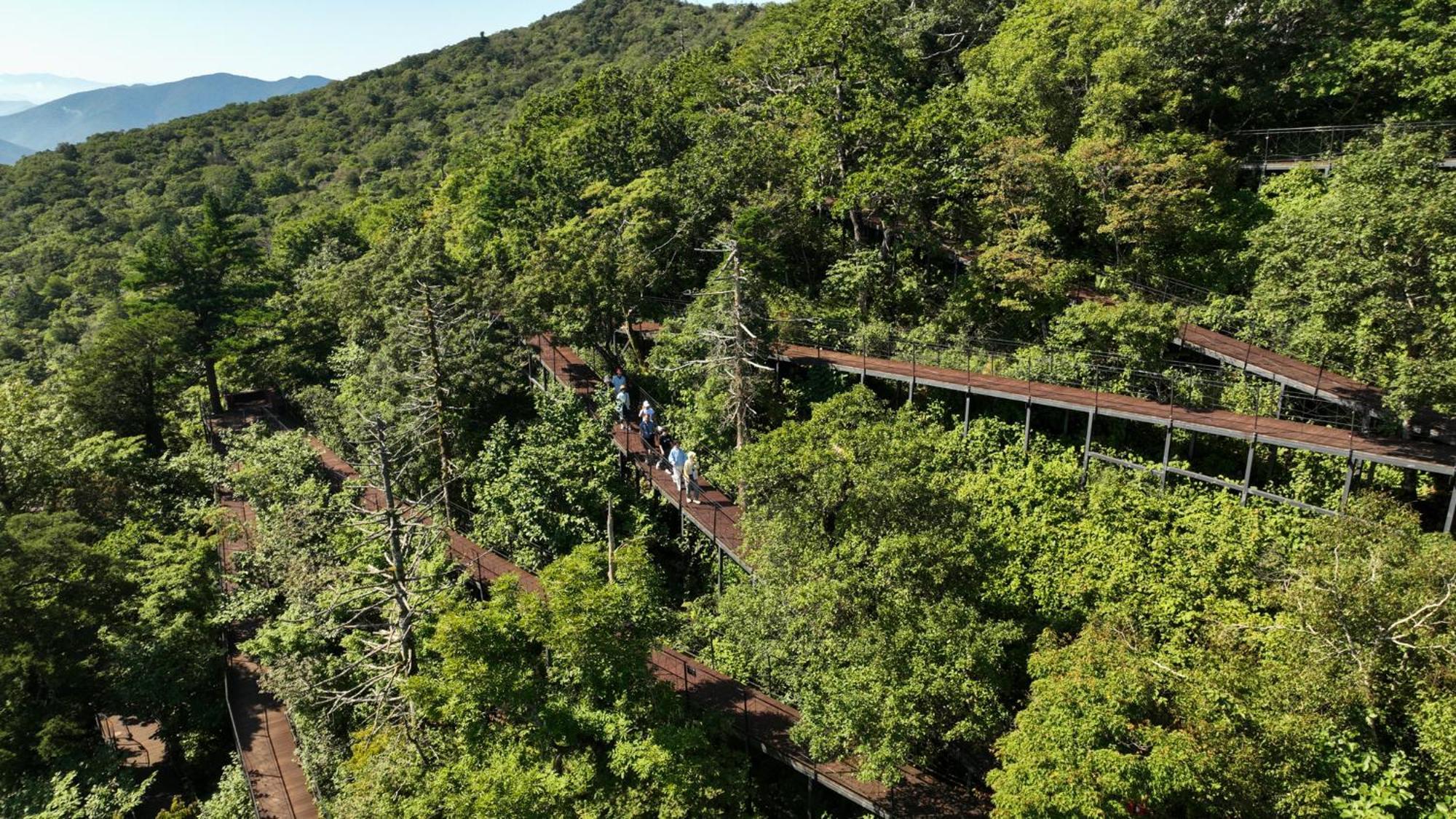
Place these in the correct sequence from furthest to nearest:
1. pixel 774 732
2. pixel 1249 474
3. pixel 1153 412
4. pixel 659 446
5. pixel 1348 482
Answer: pixel 659 446 < pixel 1153 412 < pixel 1249 474 < pixel 1348 482 < pixel 774 732

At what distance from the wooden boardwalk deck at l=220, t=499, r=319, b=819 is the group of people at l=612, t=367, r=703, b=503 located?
11.5 meters

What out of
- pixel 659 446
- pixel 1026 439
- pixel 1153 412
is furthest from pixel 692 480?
pixel 1153 412

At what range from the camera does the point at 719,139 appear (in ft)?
103

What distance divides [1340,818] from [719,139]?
2872 cm

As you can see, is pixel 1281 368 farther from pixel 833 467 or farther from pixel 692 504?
pixel 692 504

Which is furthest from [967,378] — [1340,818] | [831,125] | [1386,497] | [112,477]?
[112,477]

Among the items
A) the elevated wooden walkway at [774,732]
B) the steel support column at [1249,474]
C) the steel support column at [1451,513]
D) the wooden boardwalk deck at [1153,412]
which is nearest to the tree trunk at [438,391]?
the elevated wooden walkway at [774,732]

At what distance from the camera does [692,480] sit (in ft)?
66.3

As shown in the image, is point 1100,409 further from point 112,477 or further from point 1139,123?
point 112,477

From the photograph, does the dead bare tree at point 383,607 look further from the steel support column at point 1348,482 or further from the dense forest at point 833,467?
the steel support column at point 1348,482

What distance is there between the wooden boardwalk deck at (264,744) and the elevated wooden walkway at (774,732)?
6302mm

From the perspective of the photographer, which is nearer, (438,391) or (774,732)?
(774,732)

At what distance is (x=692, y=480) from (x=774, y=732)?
720 centimetres

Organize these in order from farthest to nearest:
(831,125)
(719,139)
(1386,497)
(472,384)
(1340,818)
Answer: (719,139)
(831,125)
(472,384)
(1386,497)
(1340,818)
